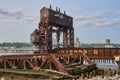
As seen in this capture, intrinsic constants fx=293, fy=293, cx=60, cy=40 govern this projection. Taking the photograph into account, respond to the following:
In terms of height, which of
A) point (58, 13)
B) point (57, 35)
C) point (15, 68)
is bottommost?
point (15, 68)

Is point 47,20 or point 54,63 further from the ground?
point 47,20

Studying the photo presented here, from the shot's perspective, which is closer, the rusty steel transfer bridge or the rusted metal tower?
the rusty steel transfer bridge

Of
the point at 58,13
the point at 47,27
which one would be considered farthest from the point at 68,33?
the point at 47,27

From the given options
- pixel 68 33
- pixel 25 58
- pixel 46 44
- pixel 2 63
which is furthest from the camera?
pixel 68 33

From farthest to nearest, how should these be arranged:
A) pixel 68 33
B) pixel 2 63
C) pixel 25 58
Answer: pixel 68 33 < pixel 2 63 < pixel 25 58

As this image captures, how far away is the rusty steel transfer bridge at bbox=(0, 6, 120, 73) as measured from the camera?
36934 millimetres

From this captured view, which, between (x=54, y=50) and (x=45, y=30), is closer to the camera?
(x=45, y=30)

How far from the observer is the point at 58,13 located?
71.4 metres

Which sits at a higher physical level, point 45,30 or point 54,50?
point 45,30

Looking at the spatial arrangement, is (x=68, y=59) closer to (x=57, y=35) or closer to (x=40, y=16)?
(x=40, y=16)

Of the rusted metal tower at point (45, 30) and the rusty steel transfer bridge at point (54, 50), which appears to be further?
the rusted metal tower at point (45, 30)

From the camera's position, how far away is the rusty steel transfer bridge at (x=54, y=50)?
36934mm

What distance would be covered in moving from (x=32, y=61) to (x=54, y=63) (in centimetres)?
493

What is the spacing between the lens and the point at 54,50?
68.9 metres
